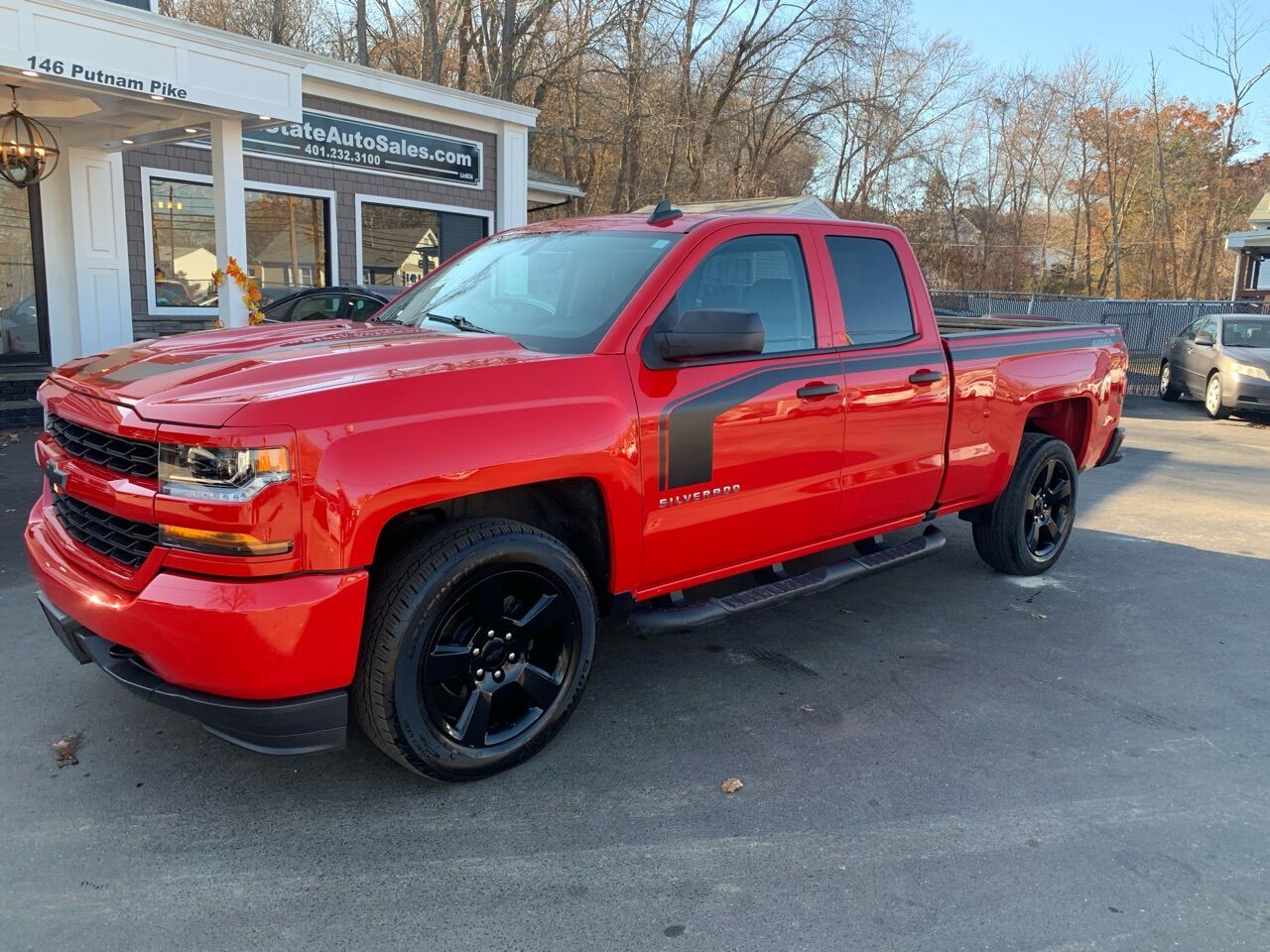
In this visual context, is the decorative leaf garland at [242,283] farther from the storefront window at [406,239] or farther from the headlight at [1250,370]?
the headlight at [1250,370]

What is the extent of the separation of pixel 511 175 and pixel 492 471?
Answer: 13.6 m

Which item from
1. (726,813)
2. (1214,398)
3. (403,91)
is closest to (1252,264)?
(1214,398)

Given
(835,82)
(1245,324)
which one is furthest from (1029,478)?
(835,82)

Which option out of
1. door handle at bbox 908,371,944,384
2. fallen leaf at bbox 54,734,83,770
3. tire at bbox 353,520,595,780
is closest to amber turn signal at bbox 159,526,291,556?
tire at bbox 353,520,595,780

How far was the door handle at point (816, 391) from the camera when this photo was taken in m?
4.05

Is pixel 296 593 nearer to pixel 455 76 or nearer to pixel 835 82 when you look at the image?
pixel 455 76

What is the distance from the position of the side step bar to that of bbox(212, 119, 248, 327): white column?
707 centimetres

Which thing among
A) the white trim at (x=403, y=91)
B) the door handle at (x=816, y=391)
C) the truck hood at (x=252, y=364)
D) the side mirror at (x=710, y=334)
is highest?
the white trim at (x=403, y=91)

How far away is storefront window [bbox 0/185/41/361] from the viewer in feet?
35.0

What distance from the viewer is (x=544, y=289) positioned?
402 cm

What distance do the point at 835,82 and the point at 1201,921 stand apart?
3343 centimetres

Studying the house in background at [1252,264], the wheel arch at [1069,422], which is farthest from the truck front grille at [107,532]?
the house in background at [1252,264]

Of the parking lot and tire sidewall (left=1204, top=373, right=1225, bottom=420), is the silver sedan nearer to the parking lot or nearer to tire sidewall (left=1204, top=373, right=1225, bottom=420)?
tire sidewall (left=1204, top=373, right=1225, bottom=420)

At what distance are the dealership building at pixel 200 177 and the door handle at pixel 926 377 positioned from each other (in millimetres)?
7213
